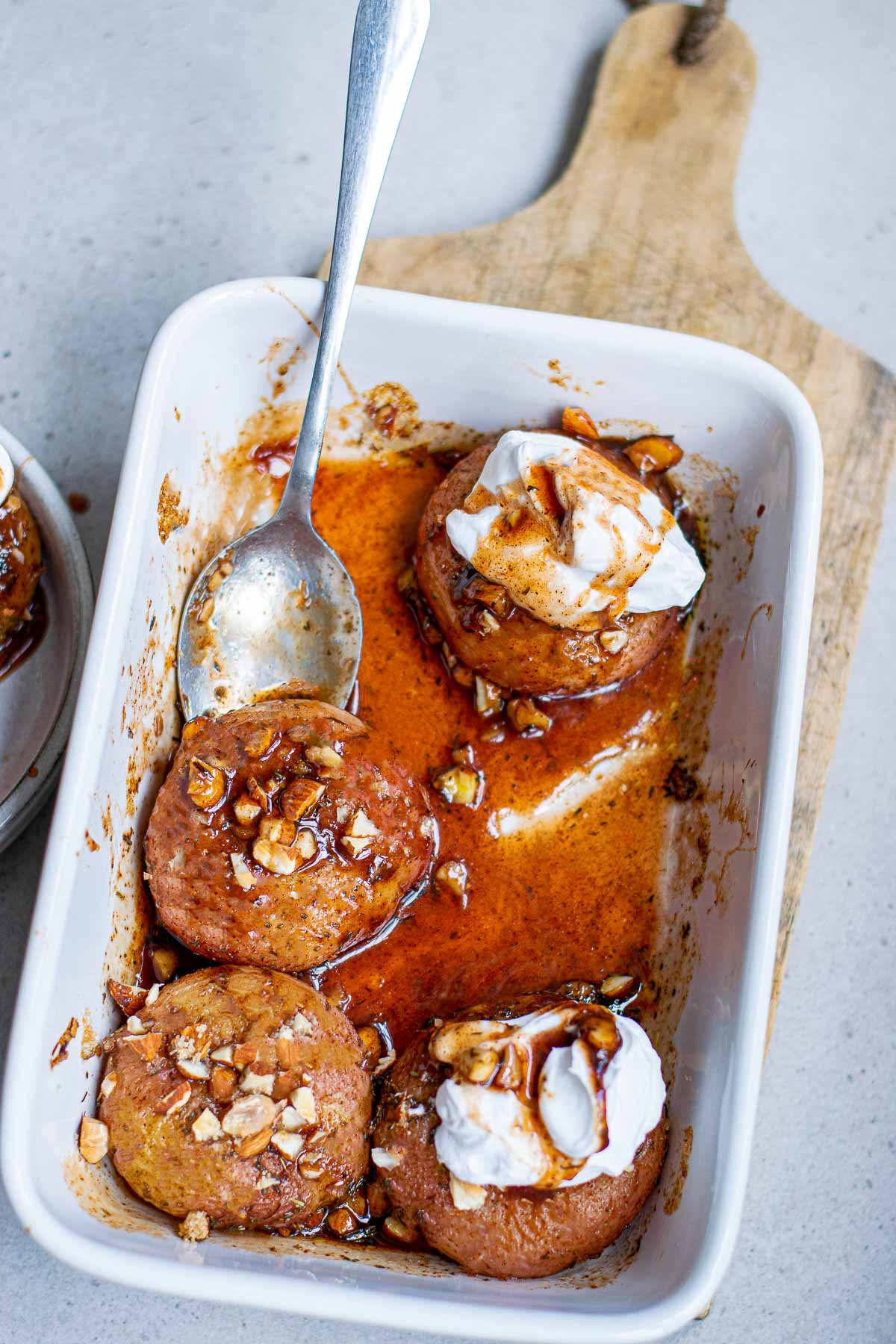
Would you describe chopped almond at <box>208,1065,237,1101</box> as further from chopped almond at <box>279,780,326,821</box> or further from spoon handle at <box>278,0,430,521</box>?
spoon handle at <box>278,0,430,521</box>

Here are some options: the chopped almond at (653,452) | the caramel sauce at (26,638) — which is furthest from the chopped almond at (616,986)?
the caramel sauce at (26,638)

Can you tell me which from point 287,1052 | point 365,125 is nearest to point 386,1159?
point 287,1052

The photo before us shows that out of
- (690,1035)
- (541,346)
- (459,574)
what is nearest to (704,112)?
(541,346)

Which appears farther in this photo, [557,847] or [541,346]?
[557,847]

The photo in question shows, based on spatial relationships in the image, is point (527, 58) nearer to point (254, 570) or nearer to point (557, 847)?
point (254, 570)

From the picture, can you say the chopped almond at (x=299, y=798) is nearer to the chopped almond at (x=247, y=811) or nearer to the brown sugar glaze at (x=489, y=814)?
the chopped almond at (x=247, y=811)

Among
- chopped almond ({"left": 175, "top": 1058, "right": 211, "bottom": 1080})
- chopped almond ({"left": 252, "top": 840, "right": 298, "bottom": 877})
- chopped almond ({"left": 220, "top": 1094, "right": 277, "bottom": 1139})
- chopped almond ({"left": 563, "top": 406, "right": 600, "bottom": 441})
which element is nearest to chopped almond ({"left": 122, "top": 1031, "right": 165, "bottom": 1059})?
chopped almond ({"left": 175, "top": 1058, "right": 211, "bottom": 1080})
